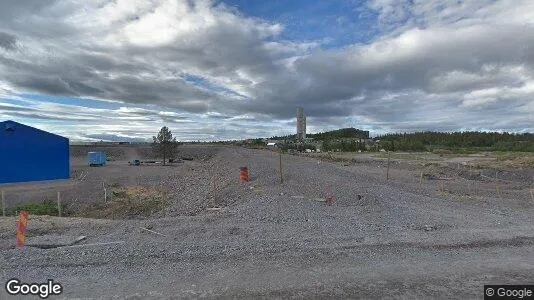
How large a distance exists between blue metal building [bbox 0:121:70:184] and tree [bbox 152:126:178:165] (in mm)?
39979

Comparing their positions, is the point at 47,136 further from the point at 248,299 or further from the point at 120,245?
the point at 248,299

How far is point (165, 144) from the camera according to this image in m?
74.6

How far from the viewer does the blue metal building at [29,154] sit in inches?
1202

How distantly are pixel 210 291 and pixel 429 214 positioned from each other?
9472mm

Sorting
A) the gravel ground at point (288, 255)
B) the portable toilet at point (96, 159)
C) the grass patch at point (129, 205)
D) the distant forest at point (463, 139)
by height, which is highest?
the distant forest at point (463, 139)

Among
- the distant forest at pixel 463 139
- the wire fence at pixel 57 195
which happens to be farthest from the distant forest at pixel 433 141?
the wire fence at pixel 57 195

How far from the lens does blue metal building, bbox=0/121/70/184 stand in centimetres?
3053

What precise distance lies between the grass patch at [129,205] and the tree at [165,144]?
4662 cm

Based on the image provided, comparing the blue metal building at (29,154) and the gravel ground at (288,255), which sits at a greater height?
the blue metal building at (29,154)

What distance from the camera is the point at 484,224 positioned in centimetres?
1186

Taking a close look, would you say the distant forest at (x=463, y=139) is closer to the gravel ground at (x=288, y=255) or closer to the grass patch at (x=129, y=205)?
the grass patch at (x=129, y=205)

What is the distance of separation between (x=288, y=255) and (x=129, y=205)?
645 inches

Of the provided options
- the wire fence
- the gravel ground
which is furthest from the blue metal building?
the gravel ground

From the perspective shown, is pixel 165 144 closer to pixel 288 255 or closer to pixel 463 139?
pixel 288 255
